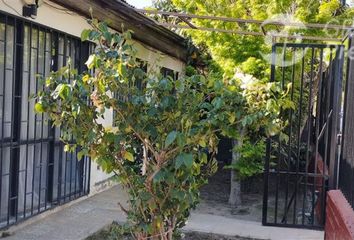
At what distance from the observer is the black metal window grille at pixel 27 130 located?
5430 mm

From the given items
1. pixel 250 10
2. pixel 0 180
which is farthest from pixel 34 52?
pixel 250 10

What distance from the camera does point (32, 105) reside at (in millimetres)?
5996

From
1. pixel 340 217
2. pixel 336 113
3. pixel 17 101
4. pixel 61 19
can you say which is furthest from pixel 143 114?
pixel 336 113

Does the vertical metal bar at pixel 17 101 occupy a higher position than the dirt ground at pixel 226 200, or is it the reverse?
the vertical metal bar at pixel 17 101

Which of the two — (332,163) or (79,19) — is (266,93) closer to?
(332,163)

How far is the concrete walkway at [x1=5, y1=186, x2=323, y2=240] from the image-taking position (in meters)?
5.58

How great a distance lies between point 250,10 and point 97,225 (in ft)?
16.7

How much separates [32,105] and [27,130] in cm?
34

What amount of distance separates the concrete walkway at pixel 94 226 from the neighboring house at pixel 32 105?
19 centimetres

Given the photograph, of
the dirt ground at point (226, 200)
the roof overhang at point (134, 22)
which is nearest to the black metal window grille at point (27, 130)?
the roof overhang at point (134, 22)

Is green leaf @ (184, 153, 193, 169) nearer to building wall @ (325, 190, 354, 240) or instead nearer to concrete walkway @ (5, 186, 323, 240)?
building wall @ (325, 190, 354, 240)

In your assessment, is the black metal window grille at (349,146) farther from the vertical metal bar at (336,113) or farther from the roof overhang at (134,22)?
the roof overhang at (134,22)

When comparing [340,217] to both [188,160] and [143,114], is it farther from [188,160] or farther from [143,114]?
[143,114]

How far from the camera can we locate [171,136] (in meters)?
2.96
